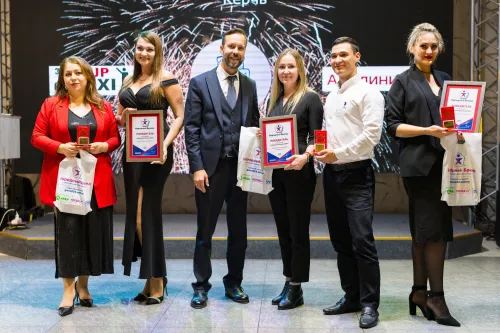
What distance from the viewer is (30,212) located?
6.62m

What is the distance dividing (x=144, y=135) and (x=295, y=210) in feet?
3.21

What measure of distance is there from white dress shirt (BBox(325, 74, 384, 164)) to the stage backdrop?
3.29 metres

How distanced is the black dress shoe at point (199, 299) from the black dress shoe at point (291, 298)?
458 mm

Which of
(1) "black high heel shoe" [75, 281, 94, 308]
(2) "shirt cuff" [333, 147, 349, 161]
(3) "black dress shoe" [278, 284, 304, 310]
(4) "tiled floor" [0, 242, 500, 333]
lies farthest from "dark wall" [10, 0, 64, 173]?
(2) "shirt cuff" [333, 147, 349, 161]

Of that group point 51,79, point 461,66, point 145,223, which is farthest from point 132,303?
point 461,66

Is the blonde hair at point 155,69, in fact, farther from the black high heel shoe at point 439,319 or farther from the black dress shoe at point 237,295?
the black high heel shoe at point 439,319

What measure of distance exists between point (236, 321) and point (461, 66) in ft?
15.0

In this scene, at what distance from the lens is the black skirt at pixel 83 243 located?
3.84m

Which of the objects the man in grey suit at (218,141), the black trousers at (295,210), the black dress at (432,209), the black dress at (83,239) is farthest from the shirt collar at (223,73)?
Answer: the black dress at (432,209)

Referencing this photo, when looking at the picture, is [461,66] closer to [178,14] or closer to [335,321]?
[178,14]

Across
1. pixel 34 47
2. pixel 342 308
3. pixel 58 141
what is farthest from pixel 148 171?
pixel 34 47

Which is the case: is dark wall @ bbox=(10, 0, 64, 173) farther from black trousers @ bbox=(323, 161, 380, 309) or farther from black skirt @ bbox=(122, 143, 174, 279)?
black trousers @ bbox=(323, 161, 380, 309)

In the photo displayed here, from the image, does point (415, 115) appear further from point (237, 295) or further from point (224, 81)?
point (237, 295)

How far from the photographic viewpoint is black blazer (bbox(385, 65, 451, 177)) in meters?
3.46
